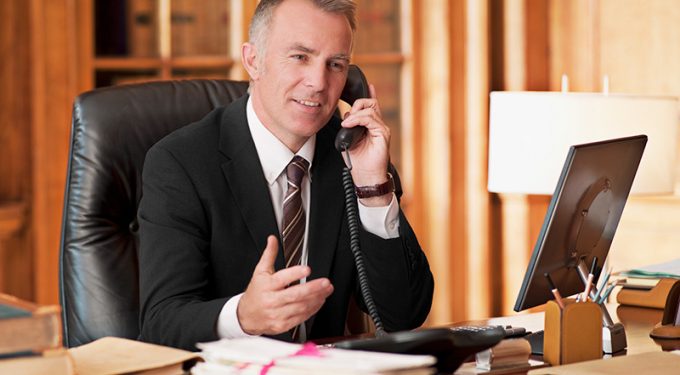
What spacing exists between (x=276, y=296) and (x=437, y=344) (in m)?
0.39

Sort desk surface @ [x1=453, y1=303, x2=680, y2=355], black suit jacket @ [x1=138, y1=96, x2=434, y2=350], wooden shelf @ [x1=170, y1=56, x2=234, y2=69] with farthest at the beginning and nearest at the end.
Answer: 1. wooden shelf @ [x1=170, y1=56, x2=234, y2=69]
2. black suit jacket @ [x1=138, y1=96, x2=434, y2=350]
3. desk surface @ [x1=453, y1=303, x2=680, y2=355]

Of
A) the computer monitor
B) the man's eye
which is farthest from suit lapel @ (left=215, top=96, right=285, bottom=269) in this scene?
the computer monitor

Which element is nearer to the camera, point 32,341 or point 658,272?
point 32,341

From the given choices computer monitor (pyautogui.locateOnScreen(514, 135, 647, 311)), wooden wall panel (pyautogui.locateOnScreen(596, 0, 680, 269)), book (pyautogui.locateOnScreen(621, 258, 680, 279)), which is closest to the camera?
computer monitor (pyautogui.locateOnScreen(514, 135, 647, 311))

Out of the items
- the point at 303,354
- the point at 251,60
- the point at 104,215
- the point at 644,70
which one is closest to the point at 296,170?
the point at 251,60

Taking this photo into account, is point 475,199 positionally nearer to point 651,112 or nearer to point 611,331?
point 651,112

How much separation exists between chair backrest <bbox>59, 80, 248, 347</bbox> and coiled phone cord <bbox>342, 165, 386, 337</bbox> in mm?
454

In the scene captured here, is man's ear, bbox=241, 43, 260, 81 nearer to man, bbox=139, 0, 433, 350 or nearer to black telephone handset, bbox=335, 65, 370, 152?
man, bbox=139, 0, 433, 350

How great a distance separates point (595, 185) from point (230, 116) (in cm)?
82

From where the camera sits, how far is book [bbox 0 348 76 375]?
46.6 inches

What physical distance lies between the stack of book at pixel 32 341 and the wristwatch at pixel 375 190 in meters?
1.06

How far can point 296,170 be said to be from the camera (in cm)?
221

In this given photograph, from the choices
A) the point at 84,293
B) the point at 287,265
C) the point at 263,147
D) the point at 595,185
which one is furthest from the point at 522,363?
the point at 84,293

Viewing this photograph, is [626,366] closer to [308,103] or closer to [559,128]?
[308,103]
